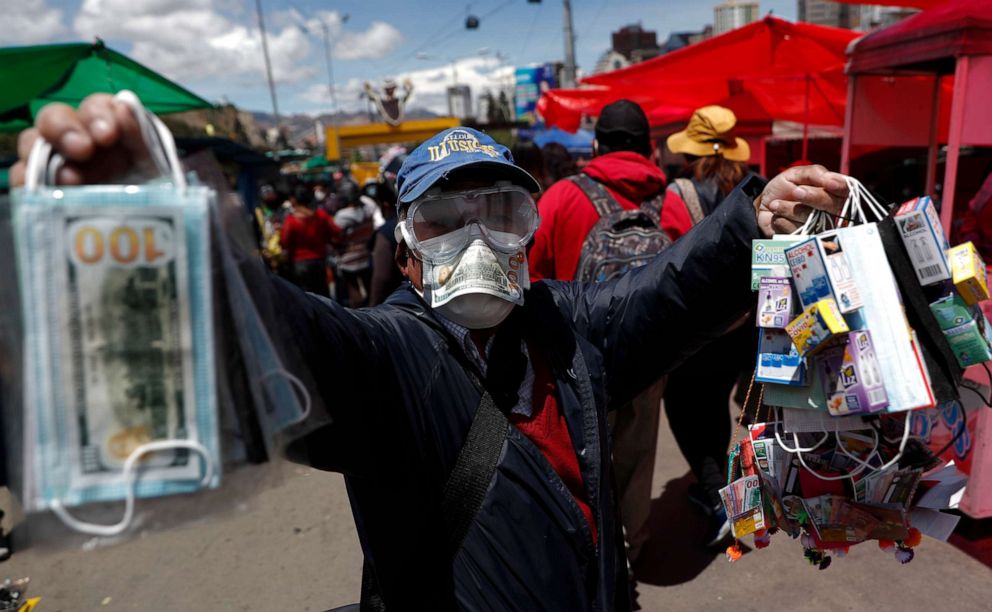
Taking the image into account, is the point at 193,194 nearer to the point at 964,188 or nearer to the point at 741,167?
the point at 741,167

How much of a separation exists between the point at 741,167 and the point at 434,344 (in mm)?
3042

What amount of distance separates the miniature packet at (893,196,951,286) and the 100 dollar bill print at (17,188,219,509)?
125 centimetres

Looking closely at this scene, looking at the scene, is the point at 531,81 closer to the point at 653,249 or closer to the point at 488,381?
the point at 653,249

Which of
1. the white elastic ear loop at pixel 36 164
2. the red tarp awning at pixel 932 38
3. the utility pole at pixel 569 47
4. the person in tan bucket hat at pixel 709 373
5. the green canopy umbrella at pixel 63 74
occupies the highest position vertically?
the utility pole at pixel 569 47

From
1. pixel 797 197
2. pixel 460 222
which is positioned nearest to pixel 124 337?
pixel 460 222

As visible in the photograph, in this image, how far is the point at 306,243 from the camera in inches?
328

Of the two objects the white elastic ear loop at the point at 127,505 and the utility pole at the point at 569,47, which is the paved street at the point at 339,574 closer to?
the white elastic ear loop at the point at 127,505

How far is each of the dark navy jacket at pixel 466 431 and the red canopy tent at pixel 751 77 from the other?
5.33 m

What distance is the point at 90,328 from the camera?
75 cm

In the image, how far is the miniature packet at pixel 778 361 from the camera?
4.43 feet

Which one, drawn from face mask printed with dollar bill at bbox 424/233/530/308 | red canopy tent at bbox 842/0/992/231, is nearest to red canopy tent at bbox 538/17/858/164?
red canopy tent at bbox 842/0/992/231

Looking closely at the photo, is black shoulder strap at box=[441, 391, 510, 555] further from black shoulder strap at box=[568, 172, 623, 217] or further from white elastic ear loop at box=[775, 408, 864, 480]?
black shoulder strap at box=[568, 172, 623, 217]

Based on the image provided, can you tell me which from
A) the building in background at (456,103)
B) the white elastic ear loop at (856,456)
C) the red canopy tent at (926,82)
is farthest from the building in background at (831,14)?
the building in background at (456,103)

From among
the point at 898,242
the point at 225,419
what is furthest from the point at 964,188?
the point at 225,419
